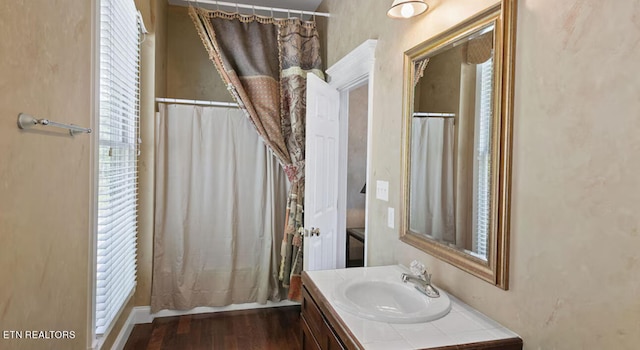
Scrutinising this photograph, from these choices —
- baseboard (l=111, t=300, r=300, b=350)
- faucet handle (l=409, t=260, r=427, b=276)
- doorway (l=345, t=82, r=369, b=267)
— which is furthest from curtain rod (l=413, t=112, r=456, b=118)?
baseboard (l=111, t=300, r=300, b=350)

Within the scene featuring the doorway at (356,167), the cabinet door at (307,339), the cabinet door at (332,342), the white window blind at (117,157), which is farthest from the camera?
the doorway at (356,167)

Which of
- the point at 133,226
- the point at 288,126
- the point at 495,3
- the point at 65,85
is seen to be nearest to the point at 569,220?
the point at 495,3

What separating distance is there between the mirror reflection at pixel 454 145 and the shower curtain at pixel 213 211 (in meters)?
1.73

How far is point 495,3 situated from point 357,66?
1.25m

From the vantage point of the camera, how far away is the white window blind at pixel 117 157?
191 centimetres

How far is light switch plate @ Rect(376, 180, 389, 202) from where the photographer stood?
207 centimetres

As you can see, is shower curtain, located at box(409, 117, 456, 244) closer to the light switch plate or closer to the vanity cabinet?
the light switch plate

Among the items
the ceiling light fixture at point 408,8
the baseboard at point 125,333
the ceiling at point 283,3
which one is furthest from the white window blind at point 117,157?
the ceiling light fixture at point 408,8

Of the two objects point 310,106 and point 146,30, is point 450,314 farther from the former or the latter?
point 146,30

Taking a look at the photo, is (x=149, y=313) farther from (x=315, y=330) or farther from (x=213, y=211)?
(x=315, y=330)

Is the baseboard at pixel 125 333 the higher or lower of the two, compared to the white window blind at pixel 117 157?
lower

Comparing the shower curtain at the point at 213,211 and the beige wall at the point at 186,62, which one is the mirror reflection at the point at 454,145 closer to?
the shower curtain at the point at 213,211

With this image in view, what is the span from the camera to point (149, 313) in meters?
3.05

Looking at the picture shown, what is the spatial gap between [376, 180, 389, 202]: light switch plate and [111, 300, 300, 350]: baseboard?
172 cm
